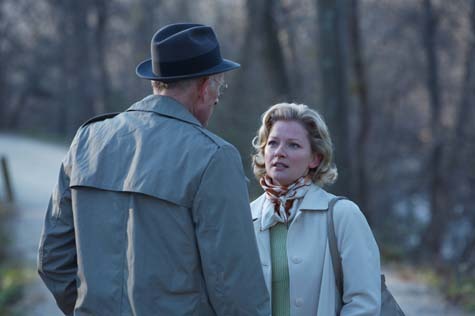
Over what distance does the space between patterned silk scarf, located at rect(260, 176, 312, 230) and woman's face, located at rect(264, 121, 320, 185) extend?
4 centimetres

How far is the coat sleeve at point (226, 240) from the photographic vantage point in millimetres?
2701

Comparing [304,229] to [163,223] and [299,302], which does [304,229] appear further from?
[163,223]

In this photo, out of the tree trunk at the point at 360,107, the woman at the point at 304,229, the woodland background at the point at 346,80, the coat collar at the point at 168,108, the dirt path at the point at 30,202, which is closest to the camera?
the coat collar at the point at 168,108

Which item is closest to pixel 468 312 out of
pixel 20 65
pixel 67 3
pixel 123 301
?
pixel 123 301

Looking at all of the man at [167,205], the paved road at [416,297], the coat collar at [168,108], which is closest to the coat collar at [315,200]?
the man at [167,205]

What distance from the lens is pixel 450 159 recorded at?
16.6 meters

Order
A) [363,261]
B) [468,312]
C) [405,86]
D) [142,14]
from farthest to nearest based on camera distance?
[142,14] < [405,86] < [468,312] < [363,261]

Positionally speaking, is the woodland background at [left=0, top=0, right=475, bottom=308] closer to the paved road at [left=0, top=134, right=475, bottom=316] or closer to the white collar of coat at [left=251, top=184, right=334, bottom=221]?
the paved road at [left=0, top=134, right=475, bottom=316]

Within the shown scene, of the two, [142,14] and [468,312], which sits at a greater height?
[142,14]

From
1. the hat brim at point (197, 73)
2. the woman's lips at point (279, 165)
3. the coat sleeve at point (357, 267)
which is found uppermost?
the hat brim at point (197, 73)

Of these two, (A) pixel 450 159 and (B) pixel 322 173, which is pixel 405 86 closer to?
(A) pixel 450 159

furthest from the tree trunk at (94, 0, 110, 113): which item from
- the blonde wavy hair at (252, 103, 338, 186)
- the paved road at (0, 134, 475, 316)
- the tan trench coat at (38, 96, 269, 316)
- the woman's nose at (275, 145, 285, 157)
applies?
the tan trench coat at (38, 96, 269, 316)

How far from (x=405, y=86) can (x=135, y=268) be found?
21.0 metres

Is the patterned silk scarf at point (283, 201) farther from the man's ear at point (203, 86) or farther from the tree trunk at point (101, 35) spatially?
the tree trunk at point (101, 35)
